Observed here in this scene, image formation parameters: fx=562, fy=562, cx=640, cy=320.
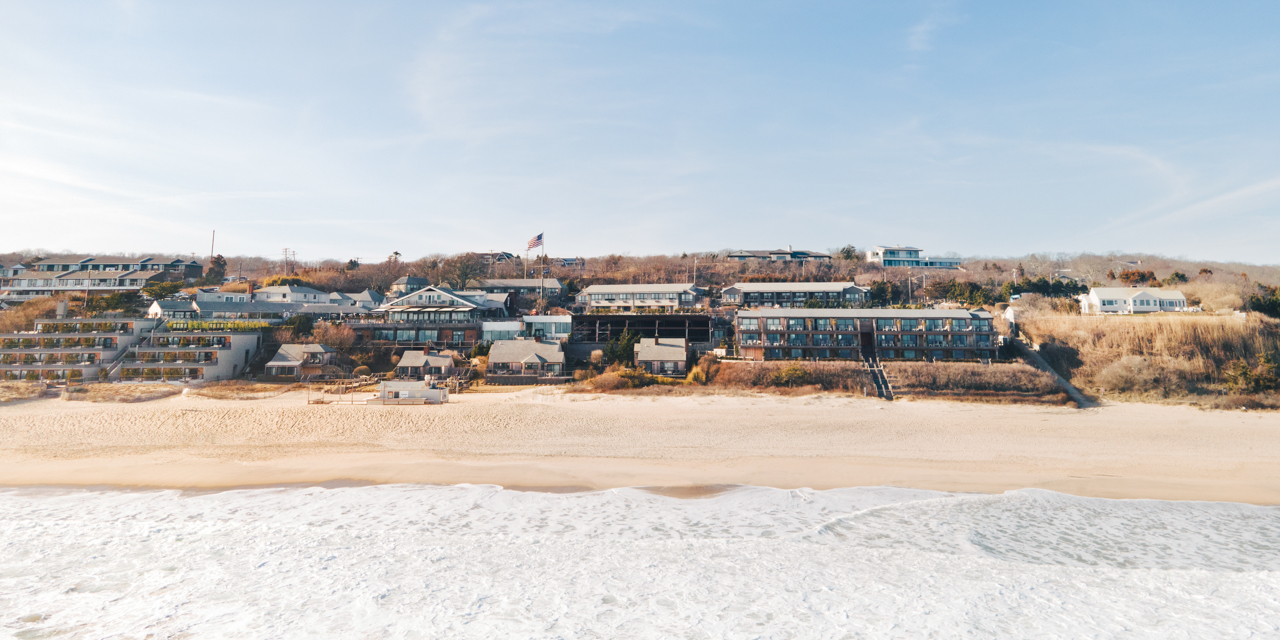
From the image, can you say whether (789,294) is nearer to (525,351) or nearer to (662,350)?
(662,350)

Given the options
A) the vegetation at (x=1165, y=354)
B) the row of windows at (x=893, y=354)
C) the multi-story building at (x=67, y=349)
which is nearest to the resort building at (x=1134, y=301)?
the vegetation at (x=1165, y=354)

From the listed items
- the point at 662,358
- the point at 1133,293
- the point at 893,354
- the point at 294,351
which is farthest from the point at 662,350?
the point at 1133,293

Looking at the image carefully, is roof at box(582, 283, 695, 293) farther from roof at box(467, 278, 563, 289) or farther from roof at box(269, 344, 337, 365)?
roof at box(269, 344, 337, 365)

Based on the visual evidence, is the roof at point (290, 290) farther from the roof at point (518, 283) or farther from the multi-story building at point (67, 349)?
the multi-story building at point (67, 349)

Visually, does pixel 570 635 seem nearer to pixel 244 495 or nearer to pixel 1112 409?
pixel 244 495

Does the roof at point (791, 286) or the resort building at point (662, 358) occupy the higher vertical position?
the roof at point (791, 286)

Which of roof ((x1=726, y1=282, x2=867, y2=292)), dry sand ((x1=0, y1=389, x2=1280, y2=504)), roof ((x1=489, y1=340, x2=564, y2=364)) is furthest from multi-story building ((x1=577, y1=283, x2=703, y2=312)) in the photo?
dry sand ((x1=0, y1=389, x2=1280, y2=504))
